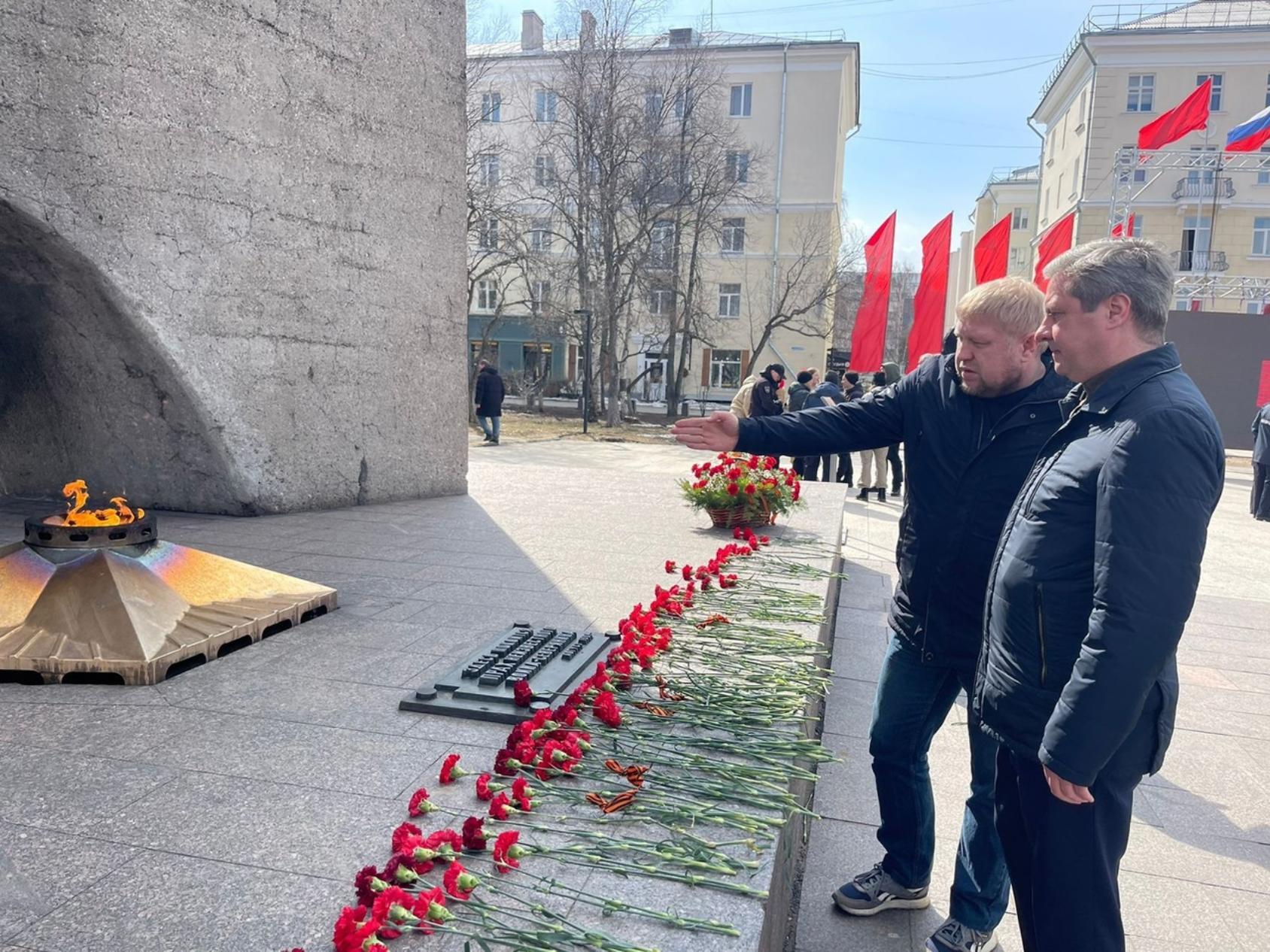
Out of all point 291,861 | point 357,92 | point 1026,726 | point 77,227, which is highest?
point 357,92

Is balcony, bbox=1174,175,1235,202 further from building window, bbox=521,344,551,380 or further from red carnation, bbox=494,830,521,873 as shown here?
red carnation, bbox=494,830,521,873

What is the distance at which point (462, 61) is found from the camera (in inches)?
372

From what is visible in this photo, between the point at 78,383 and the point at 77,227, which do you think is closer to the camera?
the point at 77,227

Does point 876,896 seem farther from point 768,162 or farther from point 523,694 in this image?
point 768,162

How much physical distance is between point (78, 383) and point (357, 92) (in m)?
3.47

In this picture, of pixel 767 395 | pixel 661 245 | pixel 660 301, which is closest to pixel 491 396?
pixel 767 395

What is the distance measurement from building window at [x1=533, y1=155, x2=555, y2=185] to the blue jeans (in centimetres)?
2608

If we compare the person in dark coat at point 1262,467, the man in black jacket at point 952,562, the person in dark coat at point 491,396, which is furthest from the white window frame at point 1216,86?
the man in black jacket at point 952,562

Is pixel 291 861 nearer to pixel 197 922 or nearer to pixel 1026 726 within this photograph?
pixel 197 922

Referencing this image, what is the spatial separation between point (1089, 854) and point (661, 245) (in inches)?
1140

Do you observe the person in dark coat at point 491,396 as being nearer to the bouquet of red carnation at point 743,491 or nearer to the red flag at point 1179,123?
the bouquet of red carnation at point 743,491

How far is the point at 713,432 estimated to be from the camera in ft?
10.8

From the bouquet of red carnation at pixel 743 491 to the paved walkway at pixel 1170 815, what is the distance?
1.09 meters

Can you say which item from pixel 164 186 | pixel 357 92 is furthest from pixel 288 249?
pixel 357 92
